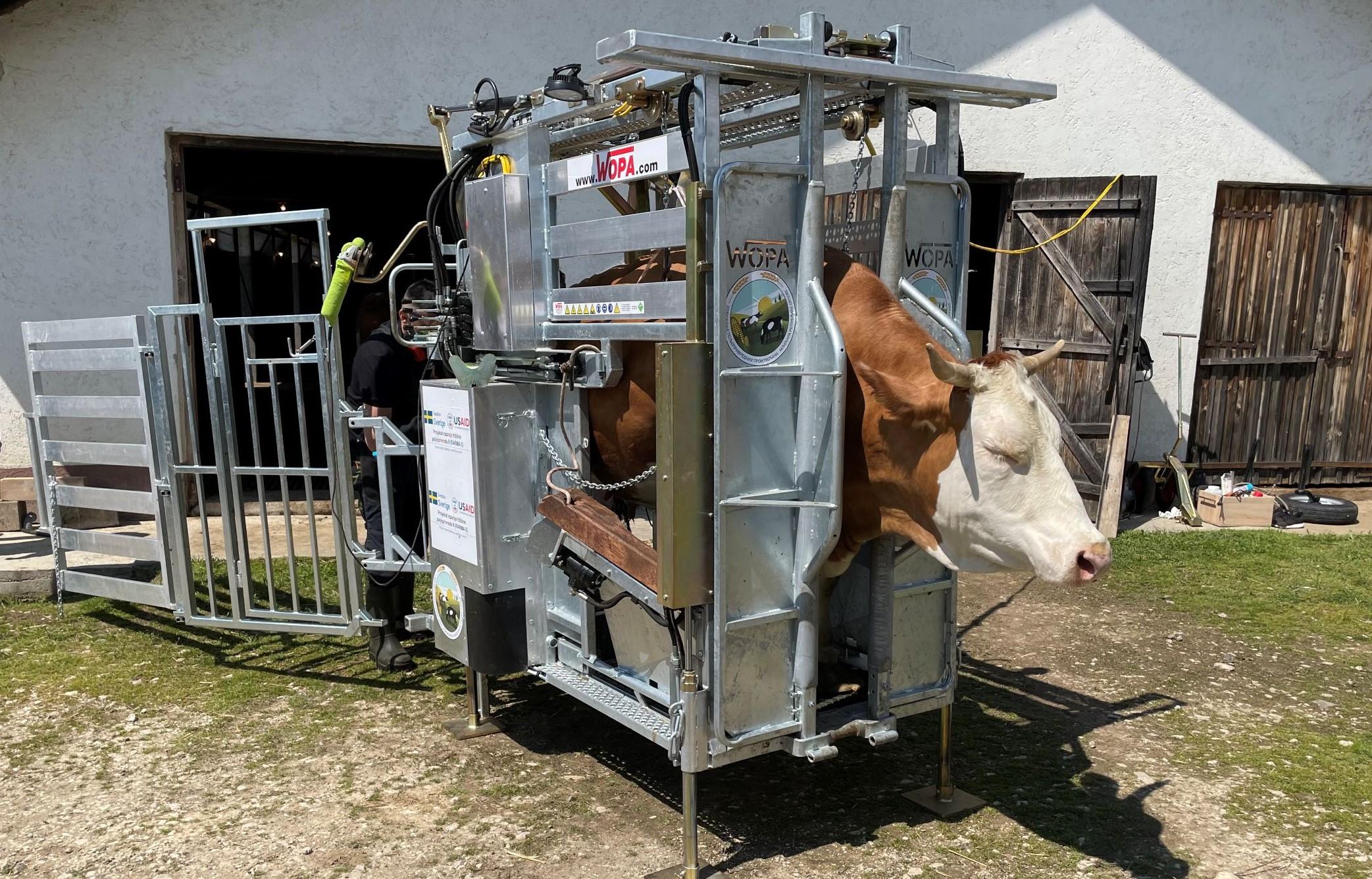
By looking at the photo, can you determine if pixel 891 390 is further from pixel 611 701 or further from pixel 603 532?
pixel 611 701

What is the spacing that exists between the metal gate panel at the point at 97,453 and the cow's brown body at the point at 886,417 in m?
3.51

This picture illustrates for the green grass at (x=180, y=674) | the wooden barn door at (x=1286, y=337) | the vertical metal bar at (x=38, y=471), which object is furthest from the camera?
the wooden barn door at (x=1286, y=337)

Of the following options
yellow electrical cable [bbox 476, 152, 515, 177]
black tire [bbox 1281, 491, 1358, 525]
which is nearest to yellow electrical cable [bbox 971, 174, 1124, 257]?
black tire [bbox 1281, 491, 1358, 525]

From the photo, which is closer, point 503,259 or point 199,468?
point 503,259

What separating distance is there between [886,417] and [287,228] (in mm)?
9928

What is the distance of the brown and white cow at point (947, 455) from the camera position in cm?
315

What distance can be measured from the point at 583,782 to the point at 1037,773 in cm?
185

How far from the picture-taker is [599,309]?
147 inches

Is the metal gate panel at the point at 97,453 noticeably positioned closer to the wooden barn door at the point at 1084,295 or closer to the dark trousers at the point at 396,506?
the dark trousers at the point at 396,506

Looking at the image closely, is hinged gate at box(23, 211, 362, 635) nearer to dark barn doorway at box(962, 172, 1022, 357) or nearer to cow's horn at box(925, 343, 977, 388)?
cow's horn at box(925, 343, 977, 388)

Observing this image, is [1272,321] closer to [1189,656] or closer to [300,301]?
[1189,656]

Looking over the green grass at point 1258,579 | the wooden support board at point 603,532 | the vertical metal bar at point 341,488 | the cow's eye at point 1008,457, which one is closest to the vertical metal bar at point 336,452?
the vertical metal bar at point 341,488

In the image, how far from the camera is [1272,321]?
9.60 meters

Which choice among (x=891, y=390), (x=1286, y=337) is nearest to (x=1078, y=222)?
(x=1286, y=337)
